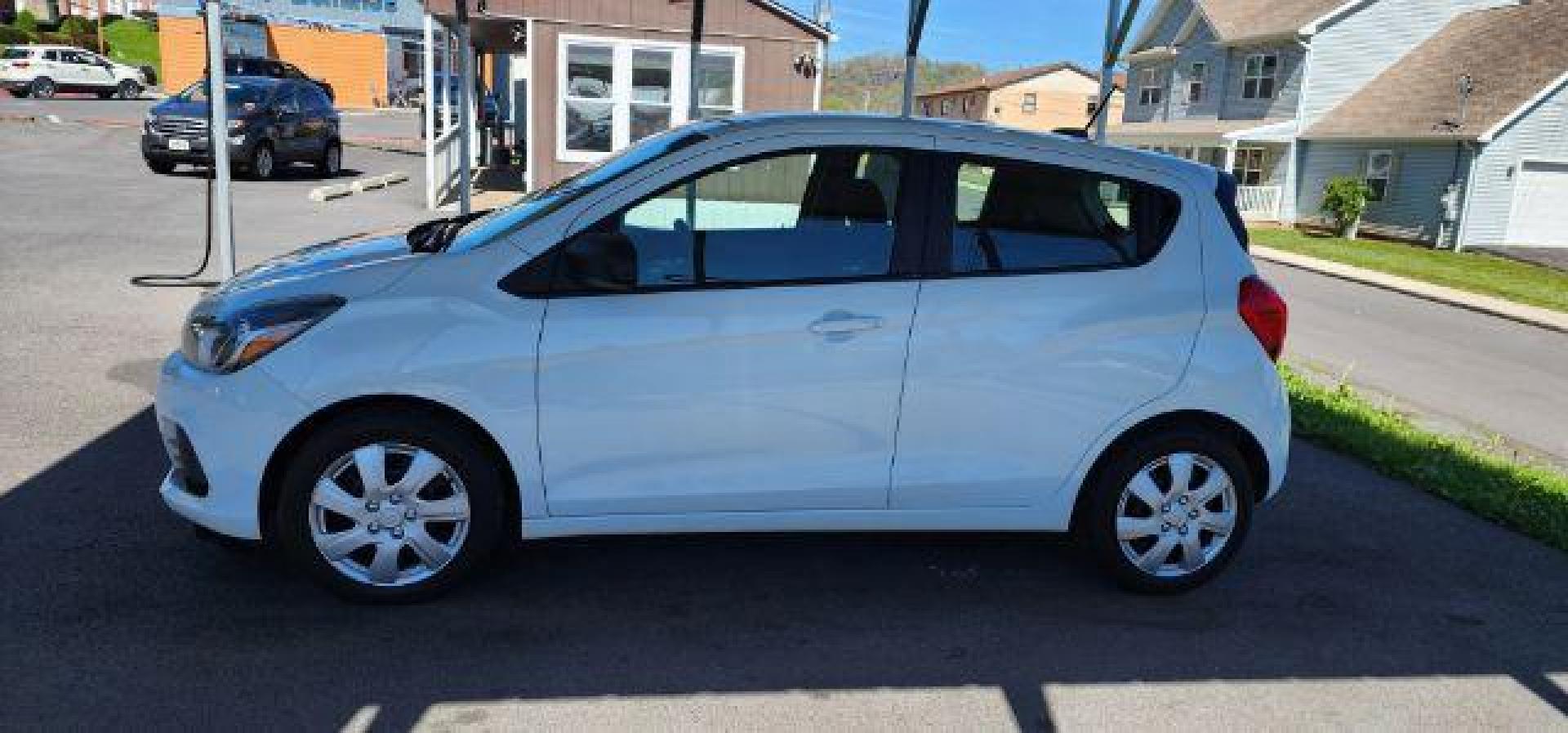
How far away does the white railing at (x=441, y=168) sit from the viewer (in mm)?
16844

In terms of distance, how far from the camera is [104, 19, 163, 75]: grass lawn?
2345 inches

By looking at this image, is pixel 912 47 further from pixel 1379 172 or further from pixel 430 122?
pixel 1379 172

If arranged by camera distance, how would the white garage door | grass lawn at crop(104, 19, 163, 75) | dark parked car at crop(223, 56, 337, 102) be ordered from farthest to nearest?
1. grass lawn at crop(104, 19, 163, 75)
2. the white garage door
3. dark parked car at crop(223, 56, 337, 102)

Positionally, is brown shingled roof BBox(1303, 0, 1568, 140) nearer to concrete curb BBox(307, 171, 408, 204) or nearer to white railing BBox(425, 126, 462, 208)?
white railing BBox(425, 126, 462, 208)

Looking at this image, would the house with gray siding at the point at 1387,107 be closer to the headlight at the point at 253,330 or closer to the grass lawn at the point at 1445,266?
the grass lawn at the point at 1445,266

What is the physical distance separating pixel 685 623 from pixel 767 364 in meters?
0.94

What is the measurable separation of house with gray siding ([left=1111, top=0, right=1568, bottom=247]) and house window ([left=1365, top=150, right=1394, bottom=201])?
3 cm

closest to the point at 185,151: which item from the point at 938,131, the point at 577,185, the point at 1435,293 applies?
the point at 577,185

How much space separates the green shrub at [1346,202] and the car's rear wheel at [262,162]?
25301 millimetres

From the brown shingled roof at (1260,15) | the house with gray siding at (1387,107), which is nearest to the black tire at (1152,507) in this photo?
the house with gray siding at (1387,107)

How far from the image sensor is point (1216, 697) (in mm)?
3672

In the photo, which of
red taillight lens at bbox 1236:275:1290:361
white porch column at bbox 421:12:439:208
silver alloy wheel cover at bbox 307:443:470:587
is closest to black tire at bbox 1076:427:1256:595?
red taillight lens at bbox 1236:275:1290:361

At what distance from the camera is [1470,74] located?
30719 mm

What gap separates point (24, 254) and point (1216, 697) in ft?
35.6
